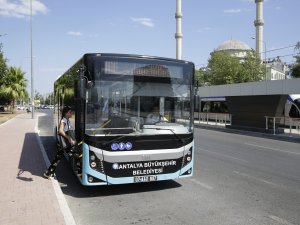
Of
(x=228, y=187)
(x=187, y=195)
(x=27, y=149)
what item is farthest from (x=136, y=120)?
(x=27, y=149)

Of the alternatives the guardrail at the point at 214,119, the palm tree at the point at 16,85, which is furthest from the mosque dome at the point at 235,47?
the guardrail at the point at 214,119

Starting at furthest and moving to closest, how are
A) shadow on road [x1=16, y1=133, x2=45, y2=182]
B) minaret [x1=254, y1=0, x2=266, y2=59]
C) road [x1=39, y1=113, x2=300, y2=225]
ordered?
minaret [x1=254, y1=0, x2=266, y2=59] < shadow on road [x1=16, y1=133, x2=45, y2=182] < road [x1=39, y1=113, x2=300, y2=225]

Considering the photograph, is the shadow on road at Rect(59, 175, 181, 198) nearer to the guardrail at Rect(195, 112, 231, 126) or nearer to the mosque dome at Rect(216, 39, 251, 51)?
the guardrail at Rect(195, 112, 231, 126)

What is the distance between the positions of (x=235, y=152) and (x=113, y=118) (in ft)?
26.3

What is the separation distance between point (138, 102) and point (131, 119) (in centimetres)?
36

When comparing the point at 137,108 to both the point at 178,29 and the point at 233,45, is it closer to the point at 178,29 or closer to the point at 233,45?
the point at 178,29

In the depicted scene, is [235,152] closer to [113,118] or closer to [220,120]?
[113,118]

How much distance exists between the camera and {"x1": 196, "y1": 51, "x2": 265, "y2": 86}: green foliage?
2280 inches

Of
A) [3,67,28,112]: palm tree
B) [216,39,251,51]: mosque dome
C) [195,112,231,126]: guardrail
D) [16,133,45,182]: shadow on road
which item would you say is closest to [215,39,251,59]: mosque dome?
[216,39,251,51]: mosque dome

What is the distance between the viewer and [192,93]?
8.04m

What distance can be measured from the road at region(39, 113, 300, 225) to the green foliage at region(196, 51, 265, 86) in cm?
4919

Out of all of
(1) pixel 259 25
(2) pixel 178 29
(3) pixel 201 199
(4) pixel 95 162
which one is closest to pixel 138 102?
(4) pixel 95 162

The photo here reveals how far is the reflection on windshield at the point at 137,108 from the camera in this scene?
23.5ft

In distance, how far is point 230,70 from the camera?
62250 mm
